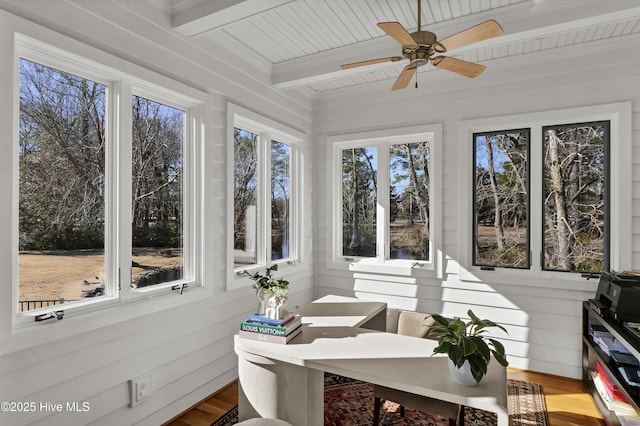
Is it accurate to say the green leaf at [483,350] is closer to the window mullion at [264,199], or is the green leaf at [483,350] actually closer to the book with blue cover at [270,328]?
the book with blue cover at [270,328]

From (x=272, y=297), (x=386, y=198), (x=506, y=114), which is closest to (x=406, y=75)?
(x=506, y=114)

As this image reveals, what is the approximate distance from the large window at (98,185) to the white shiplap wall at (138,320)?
5.2 inches

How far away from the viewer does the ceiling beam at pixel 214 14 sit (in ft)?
7.18

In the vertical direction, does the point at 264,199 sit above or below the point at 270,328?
above

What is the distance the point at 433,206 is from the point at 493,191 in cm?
57

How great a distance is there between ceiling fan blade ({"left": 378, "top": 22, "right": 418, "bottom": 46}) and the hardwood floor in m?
2.62

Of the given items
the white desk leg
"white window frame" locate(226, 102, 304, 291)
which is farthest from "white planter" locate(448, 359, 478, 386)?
"white window frame" locate(226, 102, 304, 291)

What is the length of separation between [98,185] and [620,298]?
11.1 feet

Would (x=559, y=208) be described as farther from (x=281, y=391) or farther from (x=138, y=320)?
(x=138, y=320)

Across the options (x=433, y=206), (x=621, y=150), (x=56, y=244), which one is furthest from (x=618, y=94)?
(x=56, y=244)

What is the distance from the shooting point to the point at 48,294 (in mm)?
1915

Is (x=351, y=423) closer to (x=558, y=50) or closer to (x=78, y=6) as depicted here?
(x=78, y=6)

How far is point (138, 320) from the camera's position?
2.27m

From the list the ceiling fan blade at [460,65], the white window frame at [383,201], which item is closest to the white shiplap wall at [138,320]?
the white window frame at [383,201]
